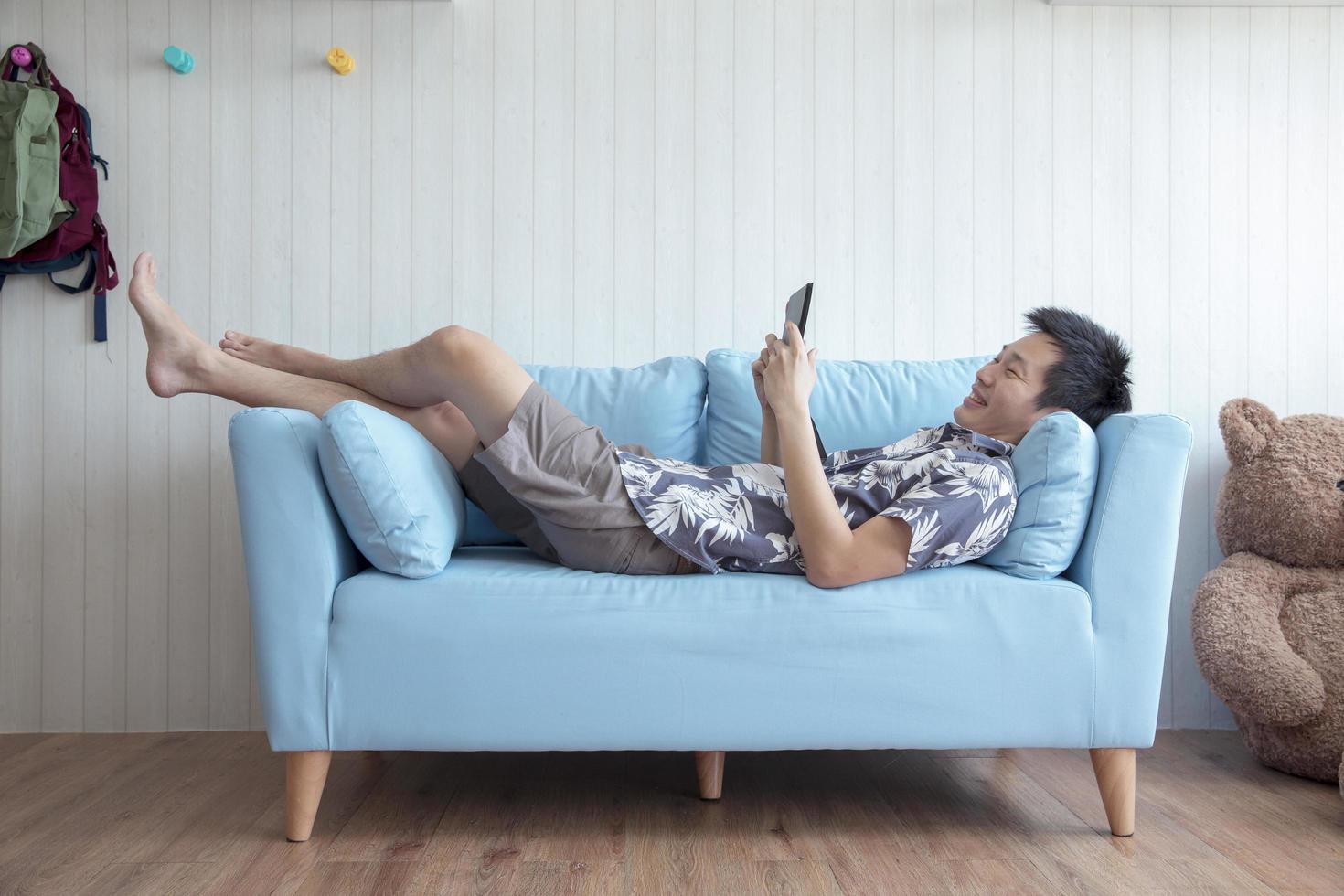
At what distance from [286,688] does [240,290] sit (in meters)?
1.24

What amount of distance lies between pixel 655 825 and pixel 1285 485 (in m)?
1.55

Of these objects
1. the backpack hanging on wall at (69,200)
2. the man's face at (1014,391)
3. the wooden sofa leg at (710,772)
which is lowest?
the wooden sofa leg at (710,772)

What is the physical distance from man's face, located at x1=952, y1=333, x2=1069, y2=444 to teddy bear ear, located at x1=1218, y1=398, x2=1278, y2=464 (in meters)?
0.67

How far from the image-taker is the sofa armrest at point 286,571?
155 centimetres

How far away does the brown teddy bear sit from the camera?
1.96m

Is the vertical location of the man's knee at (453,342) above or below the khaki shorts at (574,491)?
above

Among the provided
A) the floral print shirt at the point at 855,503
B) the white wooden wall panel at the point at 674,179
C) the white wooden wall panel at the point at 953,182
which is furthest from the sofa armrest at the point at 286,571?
the white wooden wall panel at the point at 953,182

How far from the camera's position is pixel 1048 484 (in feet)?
5.30

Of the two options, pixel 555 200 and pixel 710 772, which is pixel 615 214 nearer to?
pixel 555 200

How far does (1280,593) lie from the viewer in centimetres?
211

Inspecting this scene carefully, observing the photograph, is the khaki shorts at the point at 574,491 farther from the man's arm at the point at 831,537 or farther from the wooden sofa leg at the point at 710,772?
the wooden sofa leg at the point at 710,772

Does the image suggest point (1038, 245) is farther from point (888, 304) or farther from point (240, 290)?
point (240, 290)

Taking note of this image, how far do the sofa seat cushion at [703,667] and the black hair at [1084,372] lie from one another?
1.37 ft

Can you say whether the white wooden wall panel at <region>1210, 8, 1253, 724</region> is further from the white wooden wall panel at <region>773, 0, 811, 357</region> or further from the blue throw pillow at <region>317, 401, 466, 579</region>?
the blue throw pillow at <region>317, 401, 466, 579</region>
